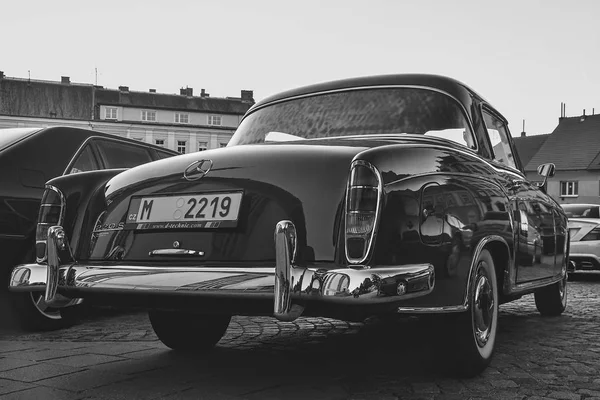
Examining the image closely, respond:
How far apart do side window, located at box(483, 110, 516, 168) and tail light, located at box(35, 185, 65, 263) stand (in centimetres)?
279

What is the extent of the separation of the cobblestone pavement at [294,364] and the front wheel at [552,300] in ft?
1.81

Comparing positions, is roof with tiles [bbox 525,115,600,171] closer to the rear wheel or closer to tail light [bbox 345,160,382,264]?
the rear wheel

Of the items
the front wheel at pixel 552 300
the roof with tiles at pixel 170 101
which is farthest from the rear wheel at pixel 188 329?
the roof with tiles at pixel 170 101

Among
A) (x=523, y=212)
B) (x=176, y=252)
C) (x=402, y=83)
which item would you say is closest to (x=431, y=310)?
(x=176, y=252)

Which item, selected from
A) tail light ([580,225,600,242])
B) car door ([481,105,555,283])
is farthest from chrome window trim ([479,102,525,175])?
tail light ([580,225,600,242])

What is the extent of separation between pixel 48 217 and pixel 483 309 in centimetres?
244

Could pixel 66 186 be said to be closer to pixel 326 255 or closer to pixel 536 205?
pixel 326 255

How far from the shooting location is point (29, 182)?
568cm

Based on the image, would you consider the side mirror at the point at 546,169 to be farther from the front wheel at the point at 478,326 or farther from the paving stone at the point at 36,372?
the paving stone at the point at 36,372

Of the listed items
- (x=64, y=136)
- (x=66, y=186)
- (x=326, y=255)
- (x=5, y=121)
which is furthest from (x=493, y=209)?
(x=5, y=121)

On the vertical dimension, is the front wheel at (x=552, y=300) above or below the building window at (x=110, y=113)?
below

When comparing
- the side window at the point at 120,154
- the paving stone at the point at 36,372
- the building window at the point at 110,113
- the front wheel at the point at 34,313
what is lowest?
the paving stone at the point at 36,372

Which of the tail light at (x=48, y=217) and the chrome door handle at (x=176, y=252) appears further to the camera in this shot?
the tail light at (x=48, y=217)

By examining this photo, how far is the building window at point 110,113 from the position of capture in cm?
6774
